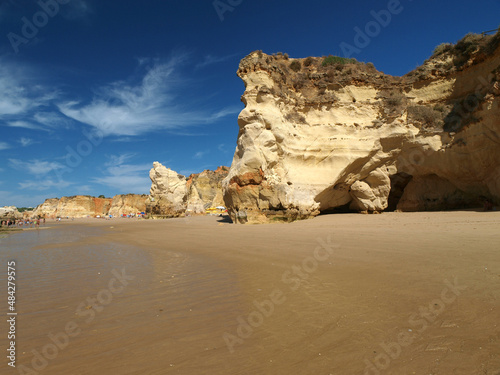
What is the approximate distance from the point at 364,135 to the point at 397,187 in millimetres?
4976

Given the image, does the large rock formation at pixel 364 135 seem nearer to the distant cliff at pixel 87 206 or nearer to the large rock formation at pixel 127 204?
the large rock formation at pixel 127 204

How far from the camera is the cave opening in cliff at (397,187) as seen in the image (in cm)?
1742

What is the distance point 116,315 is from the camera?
3.07 meters

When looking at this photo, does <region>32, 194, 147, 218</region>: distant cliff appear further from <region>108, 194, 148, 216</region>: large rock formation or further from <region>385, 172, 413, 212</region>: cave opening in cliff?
<region>385, 172, 413, 212</region>: cave opening in cliff

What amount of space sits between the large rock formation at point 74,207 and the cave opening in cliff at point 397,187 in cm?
6411

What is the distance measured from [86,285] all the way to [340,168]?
1333 cm

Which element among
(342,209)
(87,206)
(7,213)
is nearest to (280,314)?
(342,209)

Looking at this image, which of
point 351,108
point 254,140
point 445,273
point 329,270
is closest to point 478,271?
point 445,273

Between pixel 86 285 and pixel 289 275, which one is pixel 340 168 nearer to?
pixel 289 275

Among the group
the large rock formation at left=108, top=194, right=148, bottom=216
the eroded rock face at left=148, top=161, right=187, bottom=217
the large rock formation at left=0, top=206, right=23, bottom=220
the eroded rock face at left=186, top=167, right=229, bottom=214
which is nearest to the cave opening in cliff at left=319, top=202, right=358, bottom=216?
the eroded rock face at left=148, top=161, right=187, bottom=217

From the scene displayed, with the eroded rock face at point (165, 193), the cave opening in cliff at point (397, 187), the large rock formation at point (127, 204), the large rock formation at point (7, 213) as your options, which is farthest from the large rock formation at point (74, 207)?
the cave opening in cliff at point (397, 187)

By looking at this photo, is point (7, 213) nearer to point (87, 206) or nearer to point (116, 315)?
point (87, 206)

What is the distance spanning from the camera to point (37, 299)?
371 cm

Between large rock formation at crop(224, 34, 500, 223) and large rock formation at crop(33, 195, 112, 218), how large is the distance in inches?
2396
